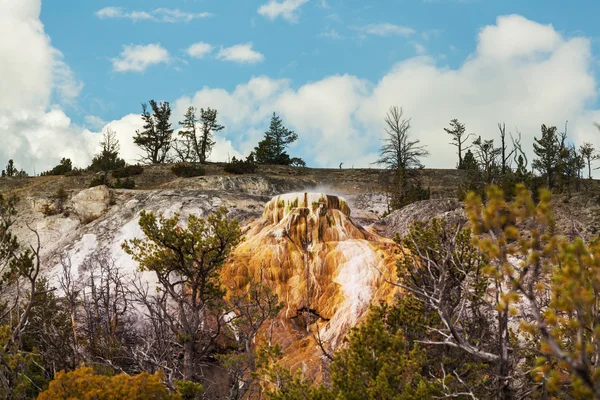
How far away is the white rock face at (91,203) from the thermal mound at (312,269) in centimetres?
1050

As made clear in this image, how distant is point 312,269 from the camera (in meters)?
18.6

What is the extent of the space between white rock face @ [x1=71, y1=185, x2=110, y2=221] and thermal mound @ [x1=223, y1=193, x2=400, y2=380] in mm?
10498

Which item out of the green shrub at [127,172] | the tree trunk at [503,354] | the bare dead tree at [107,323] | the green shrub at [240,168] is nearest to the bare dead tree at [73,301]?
the bare dead tree at [107,323]

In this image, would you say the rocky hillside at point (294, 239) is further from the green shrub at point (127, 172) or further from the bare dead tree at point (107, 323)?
the green shrub at point (127, 172)

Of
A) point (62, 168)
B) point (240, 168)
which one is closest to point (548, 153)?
point (240, 168)

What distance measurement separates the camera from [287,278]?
61.0 feet

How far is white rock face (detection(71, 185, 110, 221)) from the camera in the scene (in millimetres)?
27953

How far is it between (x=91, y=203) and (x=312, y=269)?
50.9 feet

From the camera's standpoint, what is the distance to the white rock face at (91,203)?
91.7 feet

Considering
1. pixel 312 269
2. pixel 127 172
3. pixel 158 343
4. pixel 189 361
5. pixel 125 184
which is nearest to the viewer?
pixel 189 361

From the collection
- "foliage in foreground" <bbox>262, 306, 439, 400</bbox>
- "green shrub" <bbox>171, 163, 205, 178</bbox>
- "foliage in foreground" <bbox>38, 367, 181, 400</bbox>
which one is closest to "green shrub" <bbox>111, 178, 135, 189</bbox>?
"green shrub" <bbox>171, 163, 205, 178</bbox>

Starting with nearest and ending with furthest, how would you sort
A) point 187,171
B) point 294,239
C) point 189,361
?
point 189,361
point 294,239
point 187,171

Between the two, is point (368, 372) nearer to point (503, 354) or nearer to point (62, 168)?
point (503, 354)

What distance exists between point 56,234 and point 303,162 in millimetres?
34523
